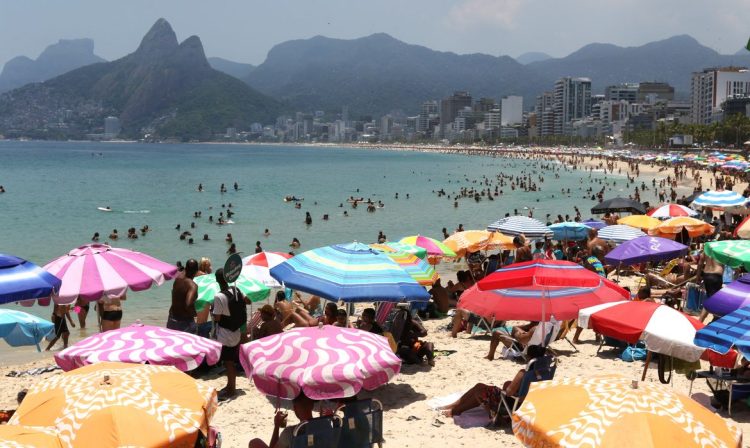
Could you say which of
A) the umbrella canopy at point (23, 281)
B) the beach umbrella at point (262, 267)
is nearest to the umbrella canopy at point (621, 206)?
the beach umbrella at point (262, 267)

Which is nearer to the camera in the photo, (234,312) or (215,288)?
(234,312)

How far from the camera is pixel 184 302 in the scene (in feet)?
27.8

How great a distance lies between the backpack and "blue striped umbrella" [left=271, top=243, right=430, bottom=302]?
1.79 ft

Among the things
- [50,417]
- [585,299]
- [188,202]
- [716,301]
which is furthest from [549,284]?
[188,202]

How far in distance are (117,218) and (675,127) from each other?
104 metres

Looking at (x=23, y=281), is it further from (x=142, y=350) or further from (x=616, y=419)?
(x=616, y=419)

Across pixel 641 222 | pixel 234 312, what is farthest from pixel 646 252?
pixel 234 312

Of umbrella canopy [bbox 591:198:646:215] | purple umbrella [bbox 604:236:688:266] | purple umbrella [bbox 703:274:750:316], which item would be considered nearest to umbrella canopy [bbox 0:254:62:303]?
purple umbrella [bbox 703:274:750:316]

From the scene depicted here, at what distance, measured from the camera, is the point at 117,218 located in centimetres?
4031

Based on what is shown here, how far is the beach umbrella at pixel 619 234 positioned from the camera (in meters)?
16.2

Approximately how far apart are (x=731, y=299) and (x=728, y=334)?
1.80 meters

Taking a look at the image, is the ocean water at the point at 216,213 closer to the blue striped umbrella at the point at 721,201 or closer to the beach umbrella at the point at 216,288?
the beach umbrella at the point at 216,288

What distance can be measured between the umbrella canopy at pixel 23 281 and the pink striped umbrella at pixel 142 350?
65.4 inches

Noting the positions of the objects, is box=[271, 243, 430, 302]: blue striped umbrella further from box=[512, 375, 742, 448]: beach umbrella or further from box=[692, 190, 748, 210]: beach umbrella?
box=[692, 190, 748, 210]: beach umbrella
